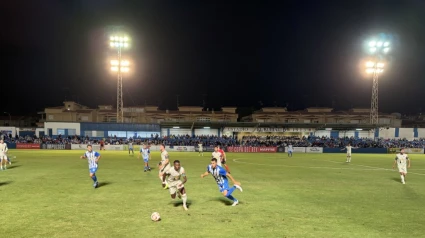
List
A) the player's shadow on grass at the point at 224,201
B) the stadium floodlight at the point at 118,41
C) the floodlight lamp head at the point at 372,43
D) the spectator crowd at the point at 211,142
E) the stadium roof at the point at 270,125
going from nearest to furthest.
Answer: the player's shadow on grass at the point at 224,201
the stadium floodlight at the point at 118,41
the floodlight lamp head at the point at 372,43
the spectator crowd at the point at 211,142
the stadium roof at the point at 270,125

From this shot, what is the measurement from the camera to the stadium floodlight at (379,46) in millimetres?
49344

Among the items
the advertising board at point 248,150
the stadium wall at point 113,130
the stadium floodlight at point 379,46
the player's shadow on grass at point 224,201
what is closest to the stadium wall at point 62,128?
the stadium wall at point 113,130

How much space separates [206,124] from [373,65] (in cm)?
3706

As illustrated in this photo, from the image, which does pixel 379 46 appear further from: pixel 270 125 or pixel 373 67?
pixel 270 125

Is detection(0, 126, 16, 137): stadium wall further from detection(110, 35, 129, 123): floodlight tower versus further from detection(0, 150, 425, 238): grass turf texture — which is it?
detection(0, 150, 425, 238): grass turf texture

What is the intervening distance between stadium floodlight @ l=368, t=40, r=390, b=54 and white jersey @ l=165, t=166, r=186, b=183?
53.1 metres

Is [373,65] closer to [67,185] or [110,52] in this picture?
[110,52]

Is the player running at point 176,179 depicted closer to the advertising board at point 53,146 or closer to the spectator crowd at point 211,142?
Answer: the spectator crowd at point 211,142

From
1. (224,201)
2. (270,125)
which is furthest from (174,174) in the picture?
(270,125)

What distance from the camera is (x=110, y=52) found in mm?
48688

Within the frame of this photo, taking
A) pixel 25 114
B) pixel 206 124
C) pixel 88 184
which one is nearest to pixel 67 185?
pixel 88 184

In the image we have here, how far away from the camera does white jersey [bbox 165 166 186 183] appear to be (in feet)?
33.2

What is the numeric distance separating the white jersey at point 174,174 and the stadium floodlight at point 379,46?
53.1 meters

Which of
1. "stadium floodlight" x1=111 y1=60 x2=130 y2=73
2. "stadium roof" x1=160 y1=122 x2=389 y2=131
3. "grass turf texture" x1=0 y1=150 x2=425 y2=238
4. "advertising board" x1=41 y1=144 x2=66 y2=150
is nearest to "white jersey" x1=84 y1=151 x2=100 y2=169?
"grass turf texture" x1=0 y1=150 x2=425 y2=238
